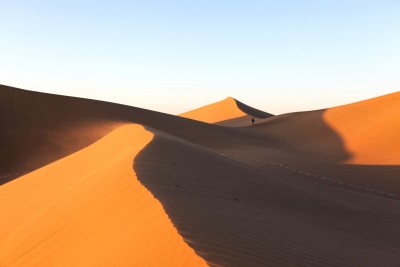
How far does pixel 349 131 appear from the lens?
86.7ft

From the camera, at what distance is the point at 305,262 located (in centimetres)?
349

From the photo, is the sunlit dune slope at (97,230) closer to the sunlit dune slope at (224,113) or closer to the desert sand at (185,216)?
the desert sand at (185,216)

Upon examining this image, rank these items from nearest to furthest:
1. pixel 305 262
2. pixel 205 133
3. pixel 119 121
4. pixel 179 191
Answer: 1. pixel 305 262
2. pixel 179 191
3. pixel 119 121
4. pixel 205 133

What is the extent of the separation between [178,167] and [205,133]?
64.0ft

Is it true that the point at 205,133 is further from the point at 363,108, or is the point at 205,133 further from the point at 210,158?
the point at 210,158

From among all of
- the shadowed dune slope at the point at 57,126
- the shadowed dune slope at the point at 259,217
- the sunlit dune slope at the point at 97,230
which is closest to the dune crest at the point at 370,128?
the shadowed dune slope at the point at 57,126

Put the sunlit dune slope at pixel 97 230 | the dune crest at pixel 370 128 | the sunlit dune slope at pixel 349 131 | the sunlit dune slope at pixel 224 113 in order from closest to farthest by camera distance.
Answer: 1. the sunlit dune slope at pixel 97 230
2. the dune crest at pixel 370 128
3. the sunlit dune slope at pixel 349 131
4. the sunlit dune slope at pixel 224 113

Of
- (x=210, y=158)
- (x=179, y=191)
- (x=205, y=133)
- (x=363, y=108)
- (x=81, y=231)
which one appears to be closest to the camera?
(x=81, y=231)

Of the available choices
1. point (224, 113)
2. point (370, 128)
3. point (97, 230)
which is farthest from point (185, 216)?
point (224, 113)

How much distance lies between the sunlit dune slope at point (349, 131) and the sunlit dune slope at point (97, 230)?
47.5 feet

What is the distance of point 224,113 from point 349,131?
3269cm

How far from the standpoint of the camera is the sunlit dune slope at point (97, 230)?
125 inches

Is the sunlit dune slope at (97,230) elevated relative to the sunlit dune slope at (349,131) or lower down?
elevated

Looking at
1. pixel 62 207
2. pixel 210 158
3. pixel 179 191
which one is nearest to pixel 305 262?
pixel 179 191
